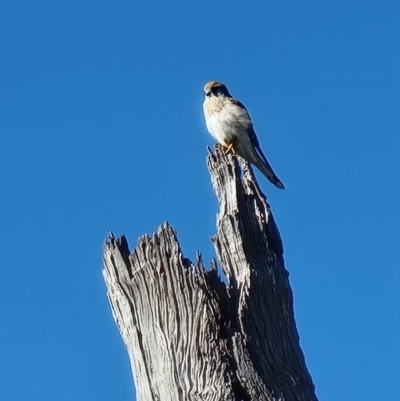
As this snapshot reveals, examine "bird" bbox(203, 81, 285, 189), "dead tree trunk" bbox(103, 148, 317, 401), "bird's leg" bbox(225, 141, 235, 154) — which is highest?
"bird" bbox(203, 81, 285, 189)

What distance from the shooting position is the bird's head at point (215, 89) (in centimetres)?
1088

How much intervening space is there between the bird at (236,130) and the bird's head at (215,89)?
0.13 metres

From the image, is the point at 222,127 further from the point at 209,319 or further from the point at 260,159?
the point at 209,319

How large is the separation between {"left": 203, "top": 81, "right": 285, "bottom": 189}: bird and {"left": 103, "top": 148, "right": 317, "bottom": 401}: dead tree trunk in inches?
187

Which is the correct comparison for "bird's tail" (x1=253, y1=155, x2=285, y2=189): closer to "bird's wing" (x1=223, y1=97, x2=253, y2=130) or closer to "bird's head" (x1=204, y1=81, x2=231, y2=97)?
"bird's wing" (x1=223, y1=97, x2=253, y2=130)

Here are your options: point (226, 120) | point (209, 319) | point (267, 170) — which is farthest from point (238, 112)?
point (209, 319)

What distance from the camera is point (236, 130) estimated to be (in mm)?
10188

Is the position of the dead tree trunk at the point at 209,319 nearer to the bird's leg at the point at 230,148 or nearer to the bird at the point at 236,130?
the bird's leg at the point at 230,148

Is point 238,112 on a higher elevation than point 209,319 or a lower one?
higher

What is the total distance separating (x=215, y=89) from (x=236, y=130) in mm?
951

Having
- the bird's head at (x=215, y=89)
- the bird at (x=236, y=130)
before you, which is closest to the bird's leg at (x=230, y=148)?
the bird at (x=236, y=130)

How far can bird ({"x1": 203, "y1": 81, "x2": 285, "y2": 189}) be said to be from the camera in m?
10.1

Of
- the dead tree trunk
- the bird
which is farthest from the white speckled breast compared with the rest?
the dead tree trunk

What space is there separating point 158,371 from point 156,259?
1.94ft
